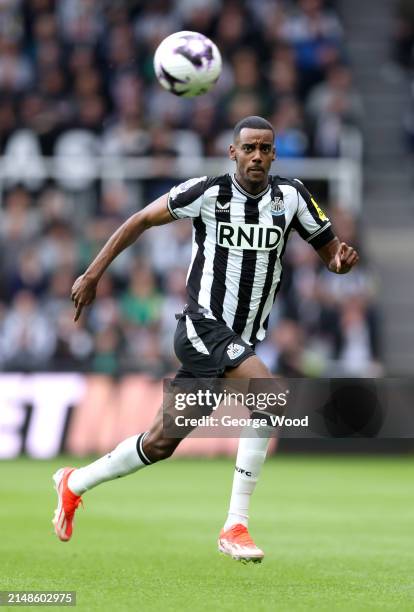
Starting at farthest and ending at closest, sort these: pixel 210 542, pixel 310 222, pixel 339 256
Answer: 1. pixel 210 542
2. pixel 310 222
3. pixel 339 256

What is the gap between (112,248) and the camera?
7562mm

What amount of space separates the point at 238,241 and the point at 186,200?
0.36 metres

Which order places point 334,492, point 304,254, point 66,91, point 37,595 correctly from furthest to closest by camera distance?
point 66,91 → point 304,254 → point 334,492 → point 37,595

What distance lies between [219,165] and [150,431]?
996cm

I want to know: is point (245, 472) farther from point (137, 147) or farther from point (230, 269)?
point (137, 147)

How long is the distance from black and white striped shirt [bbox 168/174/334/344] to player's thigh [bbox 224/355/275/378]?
35 centimetres

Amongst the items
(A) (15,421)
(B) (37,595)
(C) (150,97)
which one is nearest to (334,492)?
(A) (15,421)

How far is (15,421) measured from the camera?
1509 cm

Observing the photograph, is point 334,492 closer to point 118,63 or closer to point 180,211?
point 180,211

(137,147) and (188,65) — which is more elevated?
(188,65)

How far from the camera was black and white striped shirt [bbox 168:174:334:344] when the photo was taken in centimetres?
768

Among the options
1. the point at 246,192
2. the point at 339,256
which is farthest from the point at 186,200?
the point at 339,256

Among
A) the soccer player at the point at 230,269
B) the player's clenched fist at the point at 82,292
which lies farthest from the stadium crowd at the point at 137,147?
the player's clenched fist at the point at 82,292

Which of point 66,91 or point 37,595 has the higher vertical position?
point 66,91
